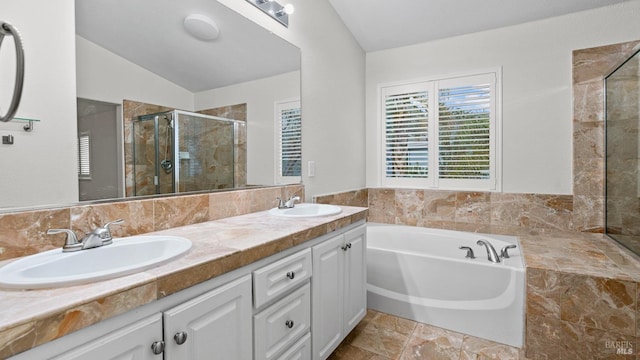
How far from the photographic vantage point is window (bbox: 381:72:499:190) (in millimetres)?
2869

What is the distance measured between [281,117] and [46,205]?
141cm

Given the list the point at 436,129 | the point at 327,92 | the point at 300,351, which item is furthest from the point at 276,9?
the point at 300,351

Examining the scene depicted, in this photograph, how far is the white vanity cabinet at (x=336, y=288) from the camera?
1533 mm

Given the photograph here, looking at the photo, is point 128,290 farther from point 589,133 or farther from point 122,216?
point 589,133

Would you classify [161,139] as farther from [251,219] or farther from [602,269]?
[602,269]

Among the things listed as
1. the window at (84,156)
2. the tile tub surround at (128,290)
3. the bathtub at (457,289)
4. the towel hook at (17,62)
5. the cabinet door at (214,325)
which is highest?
the towel hook at (17,62)

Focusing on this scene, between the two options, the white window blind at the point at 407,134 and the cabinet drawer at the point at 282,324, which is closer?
the cabinet drawer at the point at 282,324

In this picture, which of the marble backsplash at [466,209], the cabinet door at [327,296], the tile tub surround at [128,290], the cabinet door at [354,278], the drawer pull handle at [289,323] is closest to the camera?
the tile tub surround at [128,290]

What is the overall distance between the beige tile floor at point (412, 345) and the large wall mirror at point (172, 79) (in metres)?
1.22

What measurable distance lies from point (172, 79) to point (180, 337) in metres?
1.19

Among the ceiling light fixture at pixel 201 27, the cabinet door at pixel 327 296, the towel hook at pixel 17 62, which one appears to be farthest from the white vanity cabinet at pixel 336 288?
the ceiling light fixture at pixel 201 27

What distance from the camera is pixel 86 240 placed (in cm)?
102

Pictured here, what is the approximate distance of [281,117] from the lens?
2180mm

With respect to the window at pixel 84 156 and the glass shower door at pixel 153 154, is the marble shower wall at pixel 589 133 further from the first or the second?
the window at pixel 84 156
